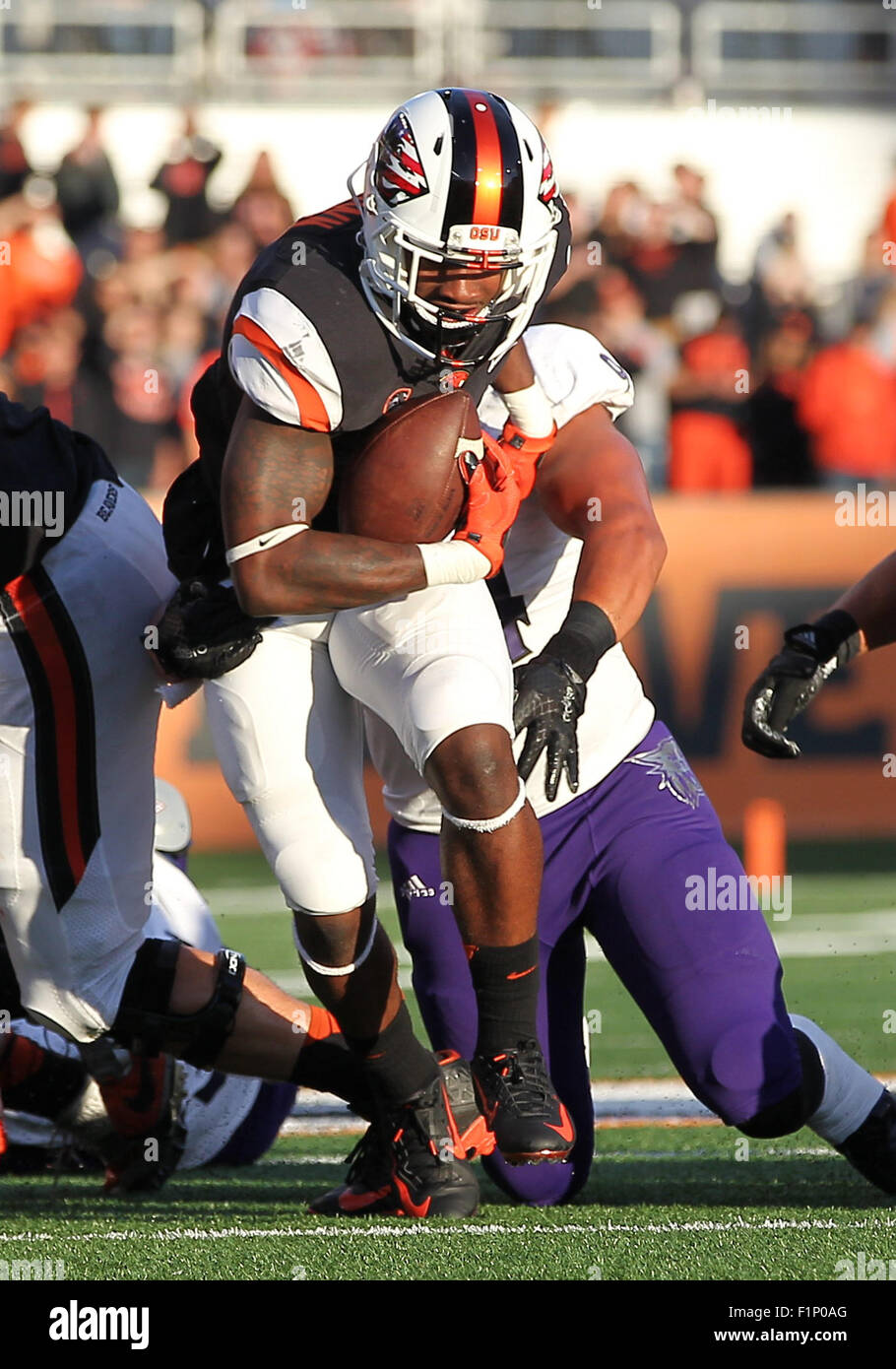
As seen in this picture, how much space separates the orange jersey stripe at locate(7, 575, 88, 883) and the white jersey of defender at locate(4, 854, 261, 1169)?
1.59 ft

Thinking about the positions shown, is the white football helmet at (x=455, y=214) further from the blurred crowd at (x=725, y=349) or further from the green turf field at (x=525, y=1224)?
the blurred crowd at (x=725, y=349)

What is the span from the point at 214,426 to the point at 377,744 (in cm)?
76

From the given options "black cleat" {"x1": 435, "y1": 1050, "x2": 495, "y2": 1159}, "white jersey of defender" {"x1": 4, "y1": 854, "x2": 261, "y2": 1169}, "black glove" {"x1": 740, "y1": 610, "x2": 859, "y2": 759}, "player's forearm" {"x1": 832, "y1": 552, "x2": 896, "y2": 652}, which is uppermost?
"player's forearm" {"x1": 832, "y1": 552, "x2": 896, "y2": 652}

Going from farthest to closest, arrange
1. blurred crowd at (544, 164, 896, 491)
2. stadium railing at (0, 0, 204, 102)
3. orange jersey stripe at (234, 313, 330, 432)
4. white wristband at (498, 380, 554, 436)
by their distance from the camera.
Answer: stadium railing at (0, 0, 204, 102), blurred crowd at (544, 164, 896, 491), white wristband at (498, 380, 554, 436), orange jersey stripe at (234, 313, 330, 432)

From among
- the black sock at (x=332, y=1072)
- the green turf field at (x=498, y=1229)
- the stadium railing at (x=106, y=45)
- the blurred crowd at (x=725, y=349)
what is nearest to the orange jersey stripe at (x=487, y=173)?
the black sock at (x=332, y=1072)

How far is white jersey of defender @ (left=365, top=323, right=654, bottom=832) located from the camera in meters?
3.84

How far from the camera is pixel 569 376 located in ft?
12.6

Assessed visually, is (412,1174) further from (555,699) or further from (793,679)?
(793,679)

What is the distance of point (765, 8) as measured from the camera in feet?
43.4

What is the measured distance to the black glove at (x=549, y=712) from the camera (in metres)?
3.38

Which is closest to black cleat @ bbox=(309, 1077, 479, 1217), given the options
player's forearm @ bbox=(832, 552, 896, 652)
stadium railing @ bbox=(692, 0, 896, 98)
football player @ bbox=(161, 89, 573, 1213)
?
football player @ bbox=(161, 89, 573, 1213)

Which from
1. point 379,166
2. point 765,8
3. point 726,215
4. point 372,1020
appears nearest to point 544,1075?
point 372,1020

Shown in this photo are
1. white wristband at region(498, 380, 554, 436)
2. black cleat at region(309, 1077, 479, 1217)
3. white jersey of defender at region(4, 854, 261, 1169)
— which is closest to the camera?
black cleat at region(309, 1077, 479, 1217)

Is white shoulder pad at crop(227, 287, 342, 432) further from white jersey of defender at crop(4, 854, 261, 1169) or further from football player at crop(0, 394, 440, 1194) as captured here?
white jersey of defender at crop(4, 854, 261, 1169)
